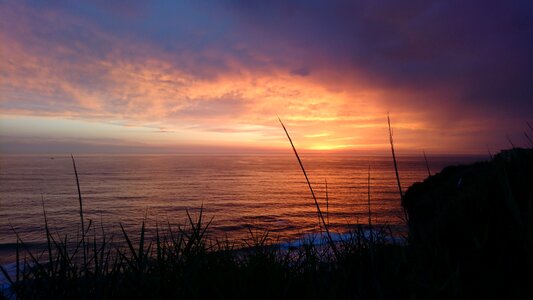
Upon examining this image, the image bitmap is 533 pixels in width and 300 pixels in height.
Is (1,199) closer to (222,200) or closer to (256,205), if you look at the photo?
(222,200)

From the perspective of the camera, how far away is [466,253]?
2652 millimetres

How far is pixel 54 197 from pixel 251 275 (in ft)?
211

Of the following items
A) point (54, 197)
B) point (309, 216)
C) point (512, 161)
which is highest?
point (512, 161)

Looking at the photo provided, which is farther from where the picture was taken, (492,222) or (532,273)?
(492,222)

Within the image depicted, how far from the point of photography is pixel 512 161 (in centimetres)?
488

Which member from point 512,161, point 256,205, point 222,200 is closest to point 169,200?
point 222,200

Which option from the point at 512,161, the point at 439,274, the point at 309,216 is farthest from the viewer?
the point at 309,216

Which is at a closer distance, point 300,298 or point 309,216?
point 300,298

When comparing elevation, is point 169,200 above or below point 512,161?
below

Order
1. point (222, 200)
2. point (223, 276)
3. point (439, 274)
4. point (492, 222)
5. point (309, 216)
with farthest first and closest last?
point (222, 200), point (309, 216), point (492, 222), point (223, 276), point (439, 274)

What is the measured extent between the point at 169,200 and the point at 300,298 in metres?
56.8

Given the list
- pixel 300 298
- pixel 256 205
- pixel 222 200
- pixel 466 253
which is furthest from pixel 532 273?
pixel 222 200

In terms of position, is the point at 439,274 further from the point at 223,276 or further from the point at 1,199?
the point at 1,199

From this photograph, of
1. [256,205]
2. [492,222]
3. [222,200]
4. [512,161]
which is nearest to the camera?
[492,222]
